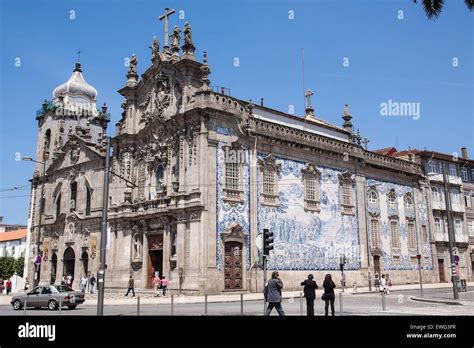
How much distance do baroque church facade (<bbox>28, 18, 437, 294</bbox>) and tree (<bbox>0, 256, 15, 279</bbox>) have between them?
93.3ft

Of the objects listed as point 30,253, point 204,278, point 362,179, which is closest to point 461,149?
point 362,179

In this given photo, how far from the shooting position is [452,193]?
50812 millimetres

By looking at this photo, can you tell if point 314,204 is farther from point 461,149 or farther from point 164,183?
point 461,149

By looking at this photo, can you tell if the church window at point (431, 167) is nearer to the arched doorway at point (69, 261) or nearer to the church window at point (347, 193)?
the church window at point (347, 193)

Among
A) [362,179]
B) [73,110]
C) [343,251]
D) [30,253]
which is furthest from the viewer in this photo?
[73,110]

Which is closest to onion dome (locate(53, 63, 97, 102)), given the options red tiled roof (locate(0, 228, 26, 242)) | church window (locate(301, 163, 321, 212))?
church window (locate(301, 163, 321, 212))

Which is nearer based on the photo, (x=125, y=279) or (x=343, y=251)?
(x=125, y=279)

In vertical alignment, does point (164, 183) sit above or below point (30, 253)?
above

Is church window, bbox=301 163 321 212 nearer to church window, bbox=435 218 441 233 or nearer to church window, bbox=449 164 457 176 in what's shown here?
church window, bbox=435 218 441 233

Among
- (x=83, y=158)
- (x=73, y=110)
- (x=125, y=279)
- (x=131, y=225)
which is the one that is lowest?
(x=125, y=279)

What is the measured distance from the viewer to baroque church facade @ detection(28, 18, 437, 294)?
32.7 meters

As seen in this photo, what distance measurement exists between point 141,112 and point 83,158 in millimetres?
9364

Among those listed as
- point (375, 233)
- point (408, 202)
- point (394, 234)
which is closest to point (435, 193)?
point (408, 202)

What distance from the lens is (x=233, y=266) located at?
32500 mm
